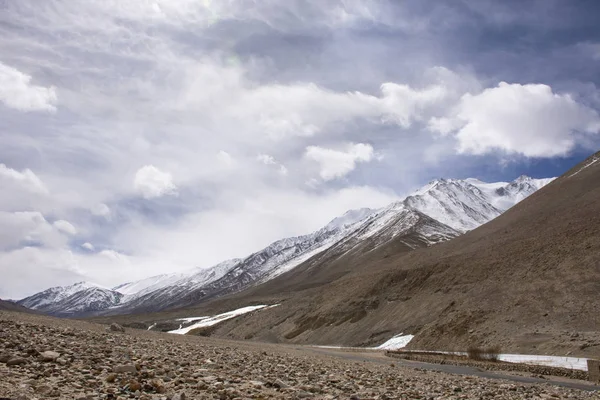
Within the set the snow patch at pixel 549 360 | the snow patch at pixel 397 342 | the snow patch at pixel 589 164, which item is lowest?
the snow patch at pixel 397 342

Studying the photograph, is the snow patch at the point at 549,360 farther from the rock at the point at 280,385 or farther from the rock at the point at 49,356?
the rock at the point at 49,356

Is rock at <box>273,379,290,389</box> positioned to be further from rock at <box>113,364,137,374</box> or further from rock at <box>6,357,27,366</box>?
rock at <box>6,357,27,366</box>

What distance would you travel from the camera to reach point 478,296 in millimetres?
68188

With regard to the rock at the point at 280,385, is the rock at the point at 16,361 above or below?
above

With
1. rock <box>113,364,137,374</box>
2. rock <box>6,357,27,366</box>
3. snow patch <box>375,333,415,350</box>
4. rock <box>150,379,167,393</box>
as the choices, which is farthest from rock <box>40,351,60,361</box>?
snow patch <box>375,333,415,350</box>

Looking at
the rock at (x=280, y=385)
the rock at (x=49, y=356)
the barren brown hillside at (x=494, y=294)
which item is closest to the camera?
the rock at (x=49, y=356)

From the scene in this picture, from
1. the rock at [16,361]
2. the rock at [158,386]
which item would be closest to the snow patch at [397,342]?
the rock at [158,386]

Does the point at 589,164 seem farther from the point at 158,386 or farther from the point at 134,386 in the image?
the point at 134,386

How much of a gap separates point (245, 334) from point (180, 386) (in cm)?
11196

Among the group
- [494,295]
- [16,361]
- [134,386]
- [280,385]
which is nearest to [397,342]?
[494,295]

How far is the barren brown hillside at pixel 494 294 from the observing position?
52.0 meters

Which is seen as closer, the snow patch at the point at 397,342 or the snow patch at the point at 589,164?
the snow patch at the point at 397,342

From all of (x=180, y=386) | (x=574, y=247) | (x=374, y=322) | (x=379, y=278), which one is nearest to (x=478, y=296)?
(x=574, y=247)

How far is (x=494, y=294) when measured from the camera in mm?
65812
